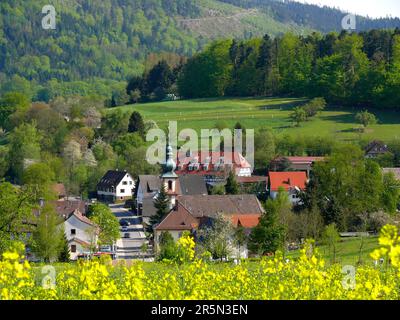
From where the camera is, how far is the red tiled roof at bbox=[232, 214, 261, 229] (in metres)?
50.8

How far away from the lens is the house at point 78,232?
161 ft

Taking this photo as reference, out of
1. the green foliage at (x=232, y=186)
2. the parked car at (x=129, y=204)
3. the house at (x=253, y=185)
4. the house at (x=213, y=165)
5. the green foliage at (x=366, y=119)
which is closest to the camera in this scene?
the green foliage at (x=232, y=186)

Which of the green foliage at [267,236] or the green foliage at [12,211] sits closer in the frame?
the green foliage at [12,211]

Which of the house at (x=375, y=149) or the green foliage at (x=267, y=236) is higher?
the green foliage at (x=267, y=236)

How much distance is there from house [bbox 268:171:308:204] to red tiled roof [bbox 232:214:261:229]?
1231 cm

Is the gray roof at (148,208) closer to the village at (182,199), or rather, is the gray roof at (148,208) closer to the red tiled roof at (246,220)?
the village at (182,199)

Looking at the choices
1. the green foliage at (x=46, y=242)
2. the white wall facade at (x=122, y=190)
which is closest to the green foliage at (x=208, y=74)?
the white wall facade at (x=122, y=190)

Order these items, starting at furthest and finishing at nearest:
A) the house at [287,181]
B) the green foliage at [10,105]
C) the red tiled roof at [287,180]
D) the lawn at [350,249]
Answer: the green foliage at [10,105], the red tiled roof at [287,180], the house at [287,181], the lawn at [350,249]

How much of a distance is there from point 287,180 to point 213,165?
895cm

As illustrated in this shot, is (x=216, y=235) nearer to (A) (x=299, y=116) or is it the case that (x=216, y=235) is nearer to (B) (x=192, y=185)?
(B) (x=192, y=185)

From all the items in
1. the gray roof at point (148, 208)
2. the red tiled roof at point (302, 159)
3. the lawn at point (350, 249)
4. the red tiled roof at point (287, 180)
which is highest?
the lawn at point (350, 249)

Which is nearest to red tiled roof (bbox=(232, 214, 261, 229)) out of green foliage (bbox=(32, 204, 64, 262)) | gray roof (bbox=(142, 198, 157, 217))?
gray roof (bbox=(142, 198, 157, 217))

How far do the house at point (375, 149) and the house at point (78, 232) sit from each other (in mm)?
28781

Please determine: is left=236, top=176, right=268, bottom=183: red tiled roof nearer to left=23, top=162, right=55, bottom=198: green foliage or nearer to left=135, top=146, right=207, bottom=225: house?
left=135, top=146, right=207, bottom=225: house
